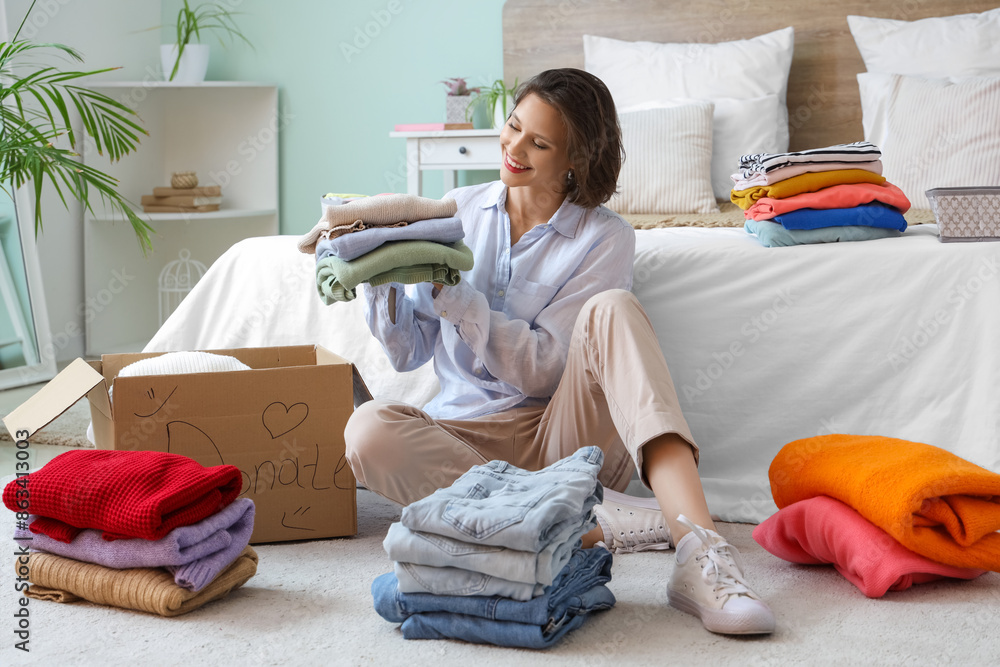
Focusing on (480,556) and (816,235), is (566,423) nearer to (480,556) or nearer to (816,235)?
(480,556)

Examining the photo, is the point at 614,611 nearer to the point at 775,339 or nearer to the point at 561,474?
the point at 561,474

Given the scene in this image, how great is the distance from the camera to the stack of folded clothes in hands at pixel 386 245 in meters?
1.41

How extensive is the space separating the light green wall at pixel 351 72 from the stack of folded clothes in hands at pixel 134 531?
2.69 m

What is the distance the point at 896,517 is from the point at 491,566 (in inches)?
22.9

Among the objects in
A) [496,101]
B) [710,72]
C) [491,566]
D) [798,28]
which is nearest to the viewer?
[491,566]

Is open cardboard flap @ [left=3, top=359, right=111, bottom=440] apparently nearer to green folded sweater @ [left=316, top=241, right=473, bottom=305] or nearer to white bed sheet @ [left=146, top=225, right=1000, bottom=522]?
green folded sweater @ [left=316, top=241, right=473, bottom=305]

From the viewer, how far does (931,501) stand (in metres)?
1.31

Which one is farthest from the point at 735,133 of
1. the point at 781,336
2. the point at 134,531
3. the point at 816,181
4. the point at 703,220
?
the point at 134,531

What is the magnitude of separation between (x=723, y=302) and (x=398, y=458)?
71cm

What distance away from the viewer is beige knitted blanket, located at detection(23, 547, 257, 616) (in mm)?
1262

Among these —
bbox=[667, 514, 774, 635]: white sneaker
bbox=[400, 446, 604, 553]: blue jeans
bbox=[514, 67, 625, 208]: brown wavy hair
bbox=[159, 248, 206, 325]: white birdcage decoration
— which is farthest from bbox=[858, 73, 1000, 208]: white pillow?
bbox=[159, 248, 206, 325]: white birdcage decoration

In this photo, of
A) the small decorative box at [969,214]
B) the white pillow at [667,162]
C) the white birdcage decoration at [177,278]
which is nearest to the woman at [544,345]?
the small decorative box at [969,214]

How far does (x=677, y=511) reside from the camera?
1.35 meters

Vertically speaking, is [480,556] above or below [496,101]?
below
